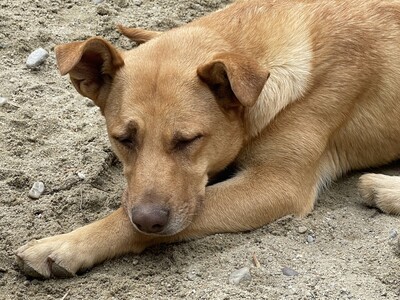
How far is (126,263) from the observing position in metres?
4.37

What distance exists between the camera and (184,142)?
4.31 meters

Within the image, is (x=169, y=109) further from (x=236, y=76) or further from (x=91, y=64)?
(x=91, y=64)

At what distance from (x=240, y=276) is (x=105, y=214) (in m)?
1.04

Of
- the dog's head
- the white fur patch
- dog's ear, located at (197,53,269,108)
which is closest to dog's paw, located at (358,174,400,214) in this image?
the white fur patch

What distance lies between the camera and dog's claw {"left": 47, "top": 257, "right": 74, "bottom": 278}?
4.26 metres

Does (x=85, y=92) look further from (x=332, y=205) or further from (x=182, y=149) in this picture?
(x=332, y=205)

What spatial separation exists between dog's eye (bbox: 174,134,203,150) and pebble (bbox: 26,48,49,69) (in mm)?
2401

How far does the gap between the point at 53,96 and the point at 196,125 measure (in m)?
2.02

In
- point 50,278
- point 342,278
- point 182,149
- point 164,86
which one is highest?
point 164,86

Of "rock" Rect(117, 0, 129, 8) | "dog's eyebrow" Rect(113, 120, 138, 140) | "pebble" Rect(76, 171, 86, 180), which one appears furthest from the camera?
"rock" Rect(117, 0, 129, 8)

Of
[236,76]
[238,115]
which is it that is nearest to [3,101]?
[238,115]

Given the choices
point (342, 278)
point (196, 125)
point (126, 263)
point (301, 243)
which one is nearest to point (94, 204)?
point (126, 263)

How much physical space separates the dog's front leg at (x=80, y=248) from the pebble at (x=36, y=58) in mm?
2239

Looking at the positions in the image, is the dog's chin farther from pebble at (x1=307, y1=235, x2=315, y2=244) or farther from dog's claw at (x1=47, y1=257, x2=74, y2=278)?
pebble at (x1=307, y1=235, x2=315, y2=244)
